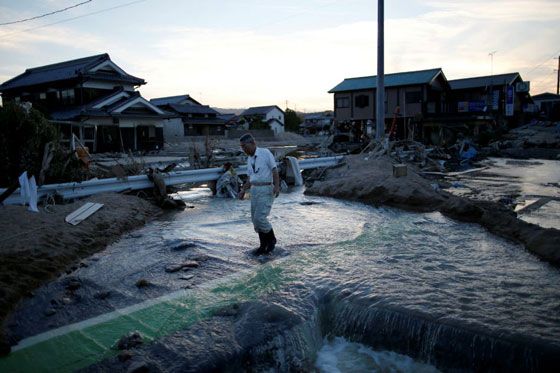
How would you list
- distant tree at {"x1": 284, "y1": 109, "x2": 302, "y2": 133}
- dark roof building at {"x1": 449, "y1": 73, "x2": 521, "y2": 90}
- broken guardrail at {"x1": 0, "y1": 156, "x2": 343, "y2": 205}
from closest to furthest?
1. broken guardrail at {"x1": 0, "y1": 156, "x2": 343, "y2": 205}
2. dark roof building at {"x1": 449, "y1": 73, "x2": 521, "y2": 90}
3. distant tree at {"x1": 284, "y1": 109, "x2": 302, "y2": 133}

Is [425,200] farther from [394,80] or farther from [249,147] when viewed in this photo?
[394,80]

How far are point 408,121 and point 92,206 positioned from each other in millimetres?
31227

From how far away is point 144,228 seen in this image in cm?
800

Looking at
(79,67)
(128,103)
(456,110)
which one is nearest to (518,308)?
(128,103)

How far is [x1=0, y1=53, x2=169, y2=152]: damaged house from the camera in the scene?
25562 millimetres

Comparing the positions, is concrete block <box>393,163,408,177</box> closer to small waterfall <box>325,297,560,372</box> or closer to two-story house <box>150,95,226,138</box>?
small waterfall <box>325,297,560,372</box>

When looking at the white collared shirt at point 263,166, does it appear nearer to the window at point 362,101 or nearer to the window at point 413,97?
the window at point 413,97

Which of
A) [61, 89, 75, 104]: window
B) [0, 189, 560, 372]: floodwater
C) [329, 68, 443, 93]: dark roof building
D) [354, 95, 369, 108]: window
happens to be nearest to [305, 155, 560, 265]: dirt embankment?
[0, 189, 560, 372]: floodwater

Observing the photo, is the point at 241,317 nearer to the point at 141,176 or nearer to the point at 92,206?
the point at 92,206

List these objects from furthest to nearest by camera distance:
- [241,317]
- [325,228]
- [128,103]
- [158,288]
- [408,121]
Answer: [408,121] → [128,103] → [325,228] → [158,288] → [241,317]

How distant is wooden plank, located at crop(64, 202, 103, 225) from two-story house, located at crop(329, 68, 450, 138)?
93.0ft

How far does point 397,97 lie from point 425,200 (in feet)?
91.4

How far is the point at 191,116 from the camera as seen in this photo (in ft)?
137

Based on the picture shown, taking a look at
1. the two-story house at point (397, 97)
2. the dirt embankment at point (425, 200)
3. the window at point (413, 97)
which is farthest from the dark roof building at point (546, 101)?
the dirt embankment at point (425, 200)
